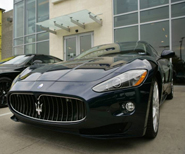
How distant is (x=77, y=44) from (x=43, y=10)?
404 centimetres

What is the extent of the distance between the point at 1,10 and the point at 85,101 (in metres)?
17.2

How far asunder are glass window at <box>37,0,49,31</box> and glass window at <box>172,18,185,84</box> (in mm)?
8005

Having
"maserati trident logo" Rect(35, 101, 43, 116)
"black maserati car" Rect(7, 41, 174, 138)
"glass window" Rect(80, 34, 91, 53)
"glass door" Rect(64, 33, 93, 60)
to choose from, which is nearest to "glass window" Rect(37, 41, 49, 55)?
"glass door" Rect(64, 33, 93, 60)

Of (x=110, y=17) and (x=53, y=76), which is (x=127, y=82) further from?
(x=110, y=17)

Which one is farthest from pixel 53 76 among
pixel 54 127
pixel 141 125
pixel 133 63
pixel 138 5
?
pixel 138 5

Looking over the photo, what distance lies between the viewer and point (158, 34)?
7.55 metres

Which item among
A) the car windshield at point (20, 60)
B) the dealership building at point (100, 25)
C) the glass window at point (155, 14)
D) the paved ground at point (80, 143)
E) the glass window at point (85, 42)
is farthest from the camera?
the glass window at point (85, 42)

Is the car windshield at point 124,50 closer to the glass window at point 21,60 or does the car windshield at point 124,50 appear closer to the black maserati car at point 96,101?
the black maserati car at point 96,101

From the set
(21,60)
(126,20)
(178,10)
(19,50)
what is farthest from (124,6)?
(19,50)

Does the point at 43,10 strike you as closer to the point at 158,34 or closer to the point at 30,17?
the point at 30,17

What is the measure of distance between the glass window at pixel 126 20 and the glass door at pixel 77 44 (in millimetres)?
1573

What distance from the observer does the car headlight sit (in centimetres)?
154

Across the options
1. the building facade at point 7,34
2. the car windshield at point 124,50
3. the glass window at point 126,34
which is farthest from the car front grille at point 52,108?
the building facade at point 7,34

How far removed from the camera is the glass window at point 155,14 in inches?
297
